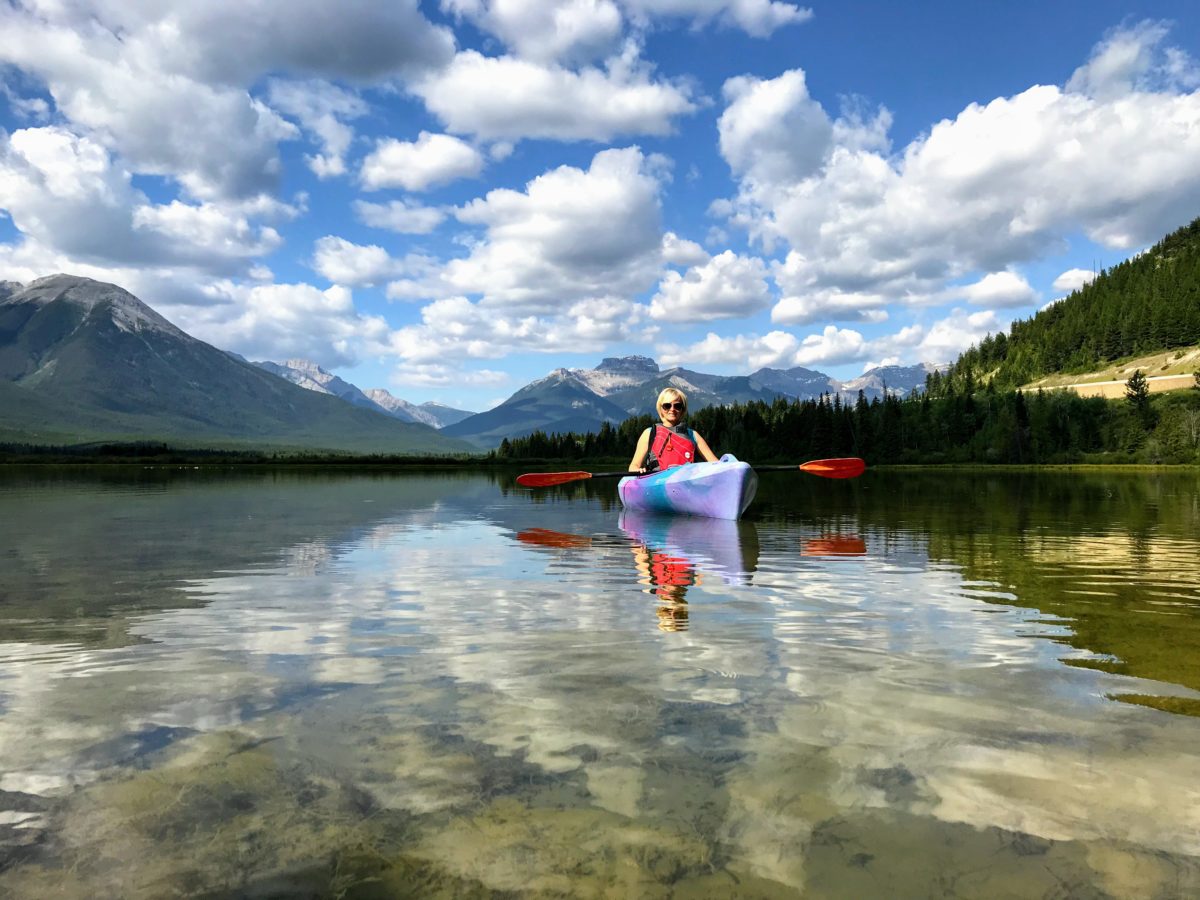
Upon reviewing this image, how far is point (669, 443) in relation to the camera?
99.5 feet

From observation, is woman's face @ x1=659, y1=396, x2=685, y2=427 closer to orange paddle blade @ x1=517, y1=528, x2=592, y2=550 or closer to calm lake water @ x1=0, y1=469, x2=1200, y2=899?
orange paddle blade @ x1=517, y1=528, x2=592, y2=550

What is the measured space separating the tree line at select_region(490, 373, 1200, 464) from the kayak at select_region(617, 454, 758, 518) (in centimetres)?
14126

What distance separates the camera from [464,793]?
499 centimetres

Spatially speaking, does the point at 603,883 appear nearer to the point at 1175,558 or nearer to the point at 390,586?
the point at 390,586

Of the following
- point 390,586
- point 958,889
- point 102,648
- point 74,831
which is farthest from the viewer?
point 390,586

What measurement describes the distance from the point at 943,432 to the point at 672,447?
184 metres

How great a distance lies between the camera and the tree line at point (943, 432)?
6718 inches

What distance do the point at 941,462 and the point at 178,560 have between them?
178324 mm

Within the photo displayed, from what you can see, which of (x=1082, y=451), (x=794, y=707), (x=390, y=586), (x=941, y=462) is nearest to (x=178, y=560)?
(x=390, y=586)

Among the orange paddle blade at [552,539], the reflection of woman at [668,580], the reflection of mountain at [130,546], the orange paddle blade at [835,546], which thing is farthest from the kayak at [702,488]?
the reflection of mountain at [130,546]

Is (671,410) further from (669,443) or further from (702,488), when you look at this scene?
(702,488)

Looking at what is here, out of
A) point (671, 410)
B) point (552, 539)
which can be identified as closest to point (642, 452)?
point (671, 410)

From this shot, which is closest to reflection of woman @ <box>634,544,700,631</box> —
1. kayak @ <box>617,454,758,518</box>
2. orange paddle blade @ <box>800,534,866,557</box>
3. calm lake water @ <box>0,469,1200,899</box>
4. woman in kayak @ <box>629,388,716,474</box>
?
calm lake water @ <box>0,469,1200,899</box>

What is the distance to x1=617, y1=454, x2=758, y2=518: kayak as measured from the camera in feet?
85.5
